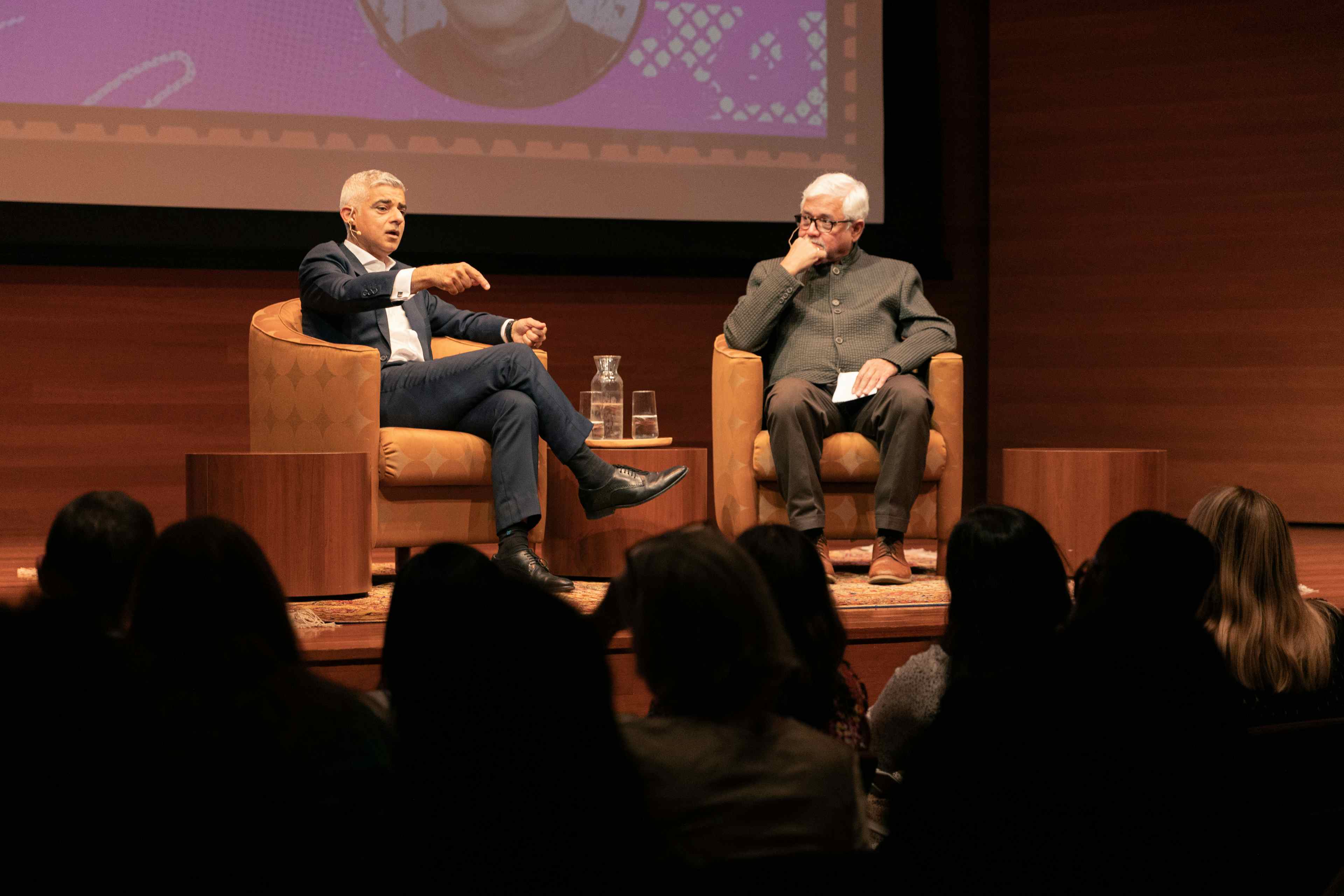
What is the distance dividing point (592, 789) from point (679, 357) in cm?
403

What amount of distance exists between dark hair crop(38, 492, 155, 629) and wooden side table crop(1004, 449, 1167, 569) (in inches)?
90.7

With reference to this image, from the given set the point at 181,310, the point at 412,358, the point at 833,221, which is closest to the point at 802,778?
the point at 412,358

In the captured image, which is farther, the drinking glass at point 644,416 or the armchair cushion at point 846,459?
the drinking glass at point 644,416

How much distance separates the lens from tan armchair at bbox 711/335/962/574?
3348 millimetres

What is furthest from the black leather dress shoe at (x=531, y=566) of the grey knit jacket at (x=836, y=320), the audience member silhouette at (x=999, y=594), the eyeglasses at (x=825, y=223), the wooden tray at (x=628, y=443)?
the audience member silhouette at (x=999, y=594)

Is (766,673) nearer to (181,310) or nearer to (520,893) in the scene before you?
(520,893)

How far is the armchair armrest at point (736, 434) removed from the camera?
3383 millimetres

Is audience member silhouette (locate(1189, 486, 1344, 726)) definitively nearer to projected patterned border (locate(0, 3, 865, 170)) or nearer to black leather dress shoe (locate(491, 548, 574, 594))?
black leather dress shoe (locate(491, 548, 574, 594))

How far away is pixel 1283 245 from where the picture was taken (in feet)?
15.9

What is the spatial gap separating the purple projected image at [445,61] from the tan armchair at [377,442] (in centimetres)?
156

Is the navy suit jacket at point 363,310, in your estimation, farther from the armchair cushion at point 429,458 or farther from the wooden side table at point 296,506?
the wooden side table at point 296,506

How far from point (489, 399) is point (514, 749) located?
217 centimetres

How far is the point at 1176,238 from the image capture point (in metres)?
4.96

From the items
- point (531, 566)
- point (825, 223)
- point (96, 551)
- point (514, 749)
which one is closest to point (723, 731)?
point (514, 749)
